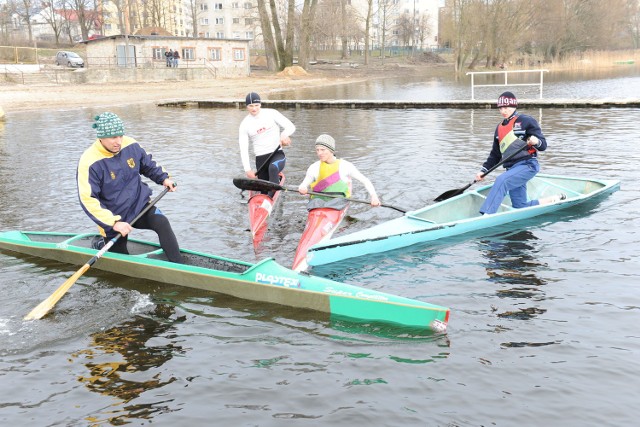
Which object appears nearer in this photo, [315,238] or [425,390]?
[425,390]

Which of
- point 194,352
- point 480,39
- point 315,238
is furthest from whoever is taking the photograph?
point 480,39

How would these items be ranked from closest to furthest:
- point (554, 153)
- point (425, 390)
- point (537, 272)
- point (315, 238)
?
point (425, 390)
point (537, 272)
point (315, 238)
point (554, 153)

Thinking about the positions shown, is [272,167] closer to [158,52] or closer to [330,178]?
[330,178]

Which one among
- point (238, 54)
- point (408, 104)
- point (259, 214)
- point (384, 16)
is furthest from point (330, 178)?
point (384, 16)

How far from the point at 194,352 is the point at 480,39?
70651 mm

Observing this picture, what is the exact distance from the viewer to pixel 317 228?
375 inches

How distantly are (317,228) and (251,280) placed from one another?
6.72ft

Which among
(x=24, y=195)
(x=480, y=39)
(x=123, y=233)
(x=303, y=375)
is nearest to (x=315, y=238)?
(x=123, y=233)

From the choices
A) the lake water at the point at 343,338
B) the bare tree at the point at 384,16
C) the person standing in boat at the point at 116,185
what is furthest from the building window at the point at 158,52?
the person standing in boat at the point at 116,185

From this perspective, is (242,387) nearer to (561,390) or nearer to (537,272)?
(561,390)

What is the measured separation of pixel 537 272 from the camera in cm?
870

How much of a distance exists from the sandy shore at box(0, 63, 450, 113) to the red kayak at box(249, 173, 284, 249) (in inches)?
1068

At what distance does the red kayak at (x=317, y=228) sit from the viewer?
912cm

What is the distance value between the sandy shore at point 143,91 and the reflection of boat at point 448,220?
28532mm
